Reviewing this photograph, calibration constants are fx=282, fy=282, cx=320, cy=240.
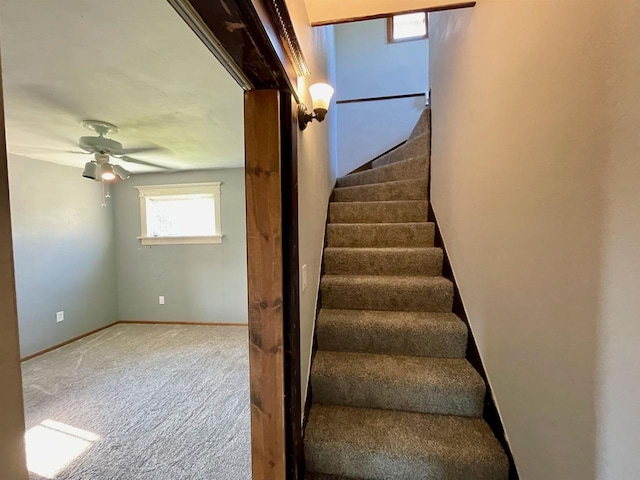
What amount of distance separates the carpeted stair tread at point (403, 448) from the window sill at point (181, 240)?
3.07 meters

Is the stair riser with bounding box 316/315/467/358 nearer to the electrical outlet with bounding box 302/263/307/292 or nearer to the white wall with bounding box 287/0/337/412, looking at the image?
the white wall with bounding box 287/0/337/412

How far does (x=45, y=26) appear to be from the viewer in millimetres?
1260

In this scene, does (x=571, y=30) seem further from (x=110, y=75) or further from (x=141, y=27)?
(x=110, y=75)

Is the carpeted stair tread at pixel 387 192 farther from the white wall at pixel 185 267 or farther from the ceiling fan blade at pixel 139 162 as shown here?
the ceiling fan blade at pixel 139 162

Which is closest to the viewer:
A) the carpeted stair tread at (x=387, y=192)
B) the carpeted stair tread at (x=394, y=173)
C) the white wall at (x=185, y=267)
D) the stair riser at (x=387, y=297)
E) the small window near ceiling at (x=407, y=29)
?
the stair riser at (x=387, y=297)

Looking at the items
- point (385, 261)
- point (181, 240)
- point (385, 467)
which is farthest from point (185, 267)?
point (385, 467)

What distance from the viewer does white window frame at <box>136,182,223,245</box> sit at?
3.98 m

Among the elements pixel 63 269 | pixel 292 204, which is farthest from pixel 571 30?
pixel 63 269

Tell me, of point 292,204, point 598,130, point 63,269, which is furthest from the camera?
point 63,269

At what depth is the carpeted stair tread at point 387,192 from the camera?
2.61 m

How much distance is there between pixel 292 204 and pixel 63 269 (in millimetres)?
3822

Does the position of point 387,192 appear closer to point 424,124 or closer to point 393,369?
point 424,124

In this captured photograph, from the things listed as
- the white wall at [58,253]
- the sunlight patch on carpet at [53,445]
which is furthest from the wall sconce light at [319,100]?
the white wall at [58,253]

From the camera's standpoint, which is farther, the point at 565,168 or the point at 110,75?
the point at 110,75
